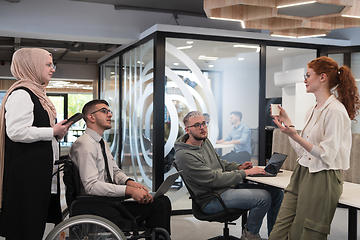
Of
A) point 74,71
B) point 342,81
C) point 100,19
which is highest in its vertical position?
point 100,19

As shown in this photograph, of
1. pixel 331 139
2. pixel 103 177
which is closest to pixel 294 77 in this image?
pixel 331 139

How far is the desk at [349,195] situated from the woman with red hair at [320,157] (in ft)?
0.32

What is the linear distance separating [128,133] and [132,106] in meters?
0.55

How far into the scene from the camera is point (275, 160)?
3.23 meters

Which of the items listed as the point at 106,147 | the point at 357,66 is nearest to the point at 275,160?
the point at 106,147

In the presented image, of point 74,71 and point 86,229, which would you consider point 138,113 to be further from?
point 74,71

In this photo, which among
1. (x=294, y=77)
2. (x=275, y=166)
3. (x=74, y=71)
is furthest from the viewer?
(x=74, y=71)

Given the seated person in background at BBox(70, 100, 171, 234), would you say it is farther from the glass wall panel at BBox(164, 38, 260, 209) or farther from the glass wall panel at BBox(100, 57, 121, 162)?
the glass wall panel at BBox(100, 57, 121, 162)

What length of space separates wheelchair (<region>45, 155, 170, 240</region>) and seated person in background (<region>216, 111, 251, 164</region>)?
2717mm

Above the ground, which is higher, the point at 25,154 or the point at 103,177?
the point at 25,154

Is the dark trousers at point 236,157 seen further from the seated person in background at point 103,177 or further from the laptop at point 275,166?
the seated person in background at point 103,177

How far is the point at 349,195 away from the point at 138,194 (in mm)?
1455

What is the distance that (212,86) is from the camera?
5039mm

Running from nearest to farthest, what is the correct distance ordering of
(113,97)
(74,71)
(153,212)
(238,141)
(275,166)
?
(153,212), (275,166), (238,141), (113,97), (74,71)
